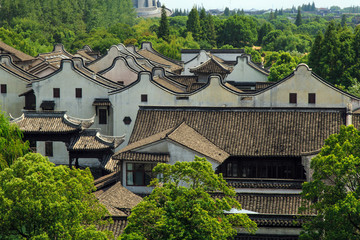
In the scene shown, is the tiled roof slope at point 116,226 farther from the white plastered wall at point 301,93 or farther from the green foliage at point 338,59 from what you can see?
the green foliage at point 338,59

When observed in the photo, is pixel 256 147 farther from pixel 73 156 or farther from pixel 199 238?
pixel 199 238

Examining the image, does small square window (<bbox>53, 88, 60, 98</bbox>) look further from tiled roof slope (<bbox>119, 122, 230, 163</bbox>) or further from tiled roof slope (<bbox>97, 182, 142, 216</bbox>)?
tiled roof slope (<bbox>97, 182, 142, 216</bbox>)

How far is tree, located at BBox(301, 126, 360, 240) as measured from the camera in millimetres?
26859

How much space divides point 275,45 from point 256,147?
135436 mm

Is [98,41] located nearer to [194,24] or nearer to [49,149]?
[194,24]

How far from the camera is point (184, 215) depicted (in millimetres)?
26656

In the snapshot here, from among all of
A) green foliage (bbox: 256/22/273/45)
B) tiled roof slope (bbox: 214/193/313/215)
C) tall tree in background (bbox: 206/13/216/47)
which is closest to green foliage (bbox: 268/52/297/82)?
tiled roof slope (bbox: 214/193/313/215)

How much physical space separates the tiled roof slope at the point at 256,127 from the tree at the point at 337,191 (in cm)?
1263

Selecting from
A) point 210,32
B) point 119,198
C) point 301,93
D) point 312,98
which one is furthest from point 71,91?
point 210,32

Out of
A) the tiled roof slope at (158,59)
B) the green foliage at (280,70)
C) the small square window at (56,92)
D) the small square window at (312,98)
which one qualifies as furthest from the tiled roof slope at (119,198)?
the tiled roof slope at (158,59)

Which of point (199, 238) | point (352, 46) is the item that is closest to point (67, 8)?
point (352, 46)

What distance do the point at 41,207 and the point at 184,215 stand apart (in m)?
4.83

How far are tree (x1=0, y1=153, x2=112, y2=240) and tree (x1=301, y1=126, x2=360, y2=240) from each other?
7.69m

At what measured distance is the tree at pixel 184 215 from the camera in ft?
86.4
